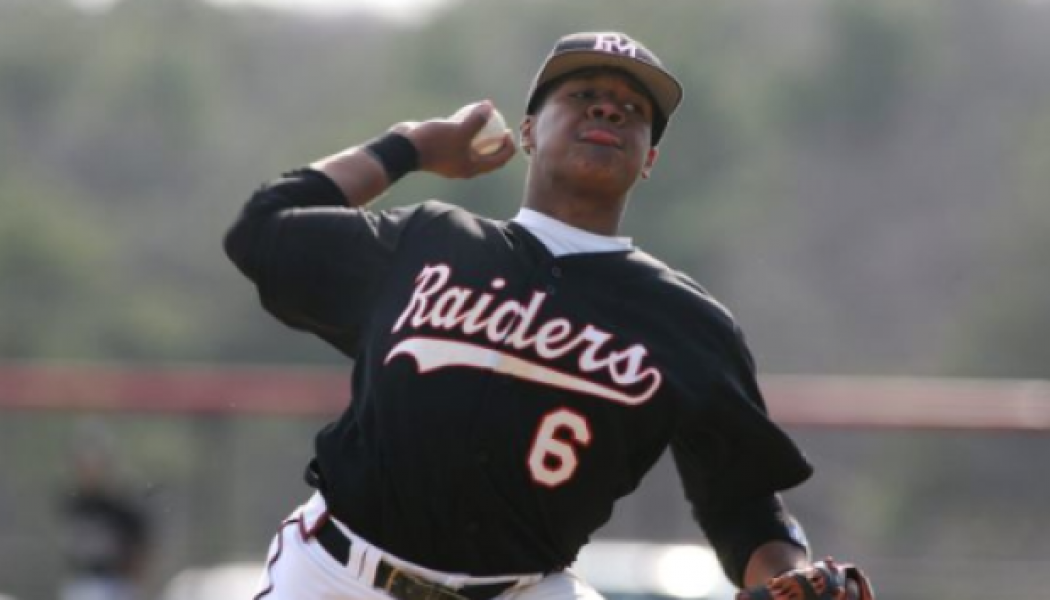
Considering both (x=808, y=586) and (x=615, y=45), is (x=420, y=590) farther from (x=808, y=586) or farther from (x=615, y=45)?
(x=615, y=45)

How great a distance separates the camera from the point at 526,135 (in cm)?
472

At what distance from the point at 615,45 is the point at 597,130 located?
18cm

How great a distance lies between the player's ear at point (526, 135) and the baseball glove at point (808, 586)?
1016 millimetres

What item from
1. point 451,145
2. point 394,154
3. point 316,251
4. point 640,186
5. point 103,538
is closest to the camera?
point 316,251

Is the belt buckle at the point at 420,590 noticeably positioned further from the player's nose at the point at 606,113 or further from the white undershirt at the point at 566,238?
the player's nose at the point at 606,113

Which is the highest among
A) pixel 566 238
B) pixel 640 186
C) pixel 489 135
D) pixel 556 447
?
pixel 489 135

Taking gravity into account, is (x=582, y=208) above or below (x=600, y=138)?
below

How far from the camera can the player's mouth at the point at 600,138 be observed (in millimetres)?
4461

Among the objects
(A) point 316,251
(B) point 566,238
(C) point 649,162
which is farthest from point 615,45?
(A) point 316,251

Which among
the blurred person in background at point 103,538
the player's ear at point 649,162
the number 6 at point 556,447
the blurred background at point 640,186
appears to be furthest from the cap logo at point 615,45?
the blurred background at point 640,186

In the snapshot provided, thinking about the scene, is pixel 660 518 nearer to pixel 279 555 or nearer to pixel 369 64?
pixel 279 555

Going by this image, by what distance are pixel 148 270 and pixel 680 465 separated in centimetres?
4233

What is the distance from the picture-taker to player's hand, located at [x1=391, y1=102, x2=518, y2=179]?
4691mm

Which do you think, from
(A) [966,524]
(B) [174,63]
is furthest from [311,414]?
(B) [174,63]
